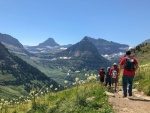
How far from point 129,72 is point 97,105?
501 centimetres

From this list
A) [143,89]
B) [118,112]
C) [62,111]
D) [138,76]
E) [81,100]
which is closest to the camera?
[118,112]

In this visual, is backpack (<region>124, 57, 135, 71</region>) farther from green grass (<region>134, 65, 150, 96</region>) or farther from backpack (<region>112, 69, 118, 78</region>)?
backpack (<region>112, 69, 118, 78</region>)

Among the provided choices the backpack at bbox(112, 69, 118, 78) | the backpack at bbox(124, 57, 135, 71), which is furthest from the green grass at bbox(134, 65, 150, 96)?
the backpack at bbox(124, 57, 135, 71)

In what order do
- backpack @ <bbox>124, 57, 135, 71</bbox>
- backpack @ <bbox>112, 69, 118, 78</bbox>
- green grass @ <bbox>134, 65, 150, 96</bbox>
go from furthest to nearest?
backpack @ <bbox>112, 69, 118, 78</bbox> → green grass @ <bbox>134, 65, 150, 96</bbox> → backpack @ <bbox>124, 57, 135, 71</bbox>

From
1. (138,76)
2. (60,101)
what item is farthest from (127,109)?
(138,76)

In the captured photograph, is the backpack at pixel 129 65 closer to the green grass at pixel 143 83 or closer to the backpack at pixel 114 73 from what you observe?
the green grass at pixel 143 83

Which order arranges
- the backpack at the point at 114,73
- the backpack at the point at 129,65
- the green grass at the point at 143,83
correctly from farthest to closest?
the backpack at the point at 114,73
the green grass at the point at 143,83
the backpack at the point at 129,65

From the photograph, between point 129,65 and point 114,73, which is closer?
point 129,65

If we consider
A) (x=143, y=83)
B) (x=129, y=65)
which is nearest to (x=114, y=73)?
(x=143, y=83)

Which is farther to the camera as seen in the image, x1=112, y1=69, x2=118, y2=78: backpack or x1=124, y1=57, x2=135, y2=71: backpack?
x1=112, y1=69, x2=118, y2=78: backpack

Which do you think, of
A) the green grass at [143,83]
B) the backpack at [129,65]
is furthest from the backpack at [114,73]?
the backpack at [129,65]

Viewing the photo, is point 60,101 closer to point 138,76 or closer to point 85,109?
point 85,109

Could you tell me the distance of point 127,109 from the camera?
49.4 feet

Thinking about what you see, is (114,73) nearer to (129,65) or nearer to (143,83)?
(143,83)
